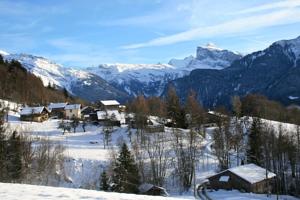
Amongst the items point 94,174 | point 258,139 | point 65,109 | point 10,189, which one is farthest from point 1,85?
point 10,189

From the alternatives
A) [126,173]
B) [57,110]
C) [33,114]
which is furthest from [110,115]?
[126,173]

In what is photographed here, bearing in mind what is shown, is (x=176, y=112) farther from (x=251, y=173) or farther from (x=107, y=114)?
(x=251, y=173)

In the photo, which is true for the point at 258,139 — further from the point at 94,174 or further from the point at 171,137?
the point at 94,174

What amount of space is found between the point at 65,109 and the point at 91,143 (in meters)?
39.4

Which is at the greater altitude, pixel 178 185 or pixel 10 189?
pixel 10 189

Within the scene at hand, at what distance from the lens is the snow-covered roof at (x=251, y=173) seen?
225ft

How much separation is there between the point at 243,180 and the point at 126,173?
21466 millimetres

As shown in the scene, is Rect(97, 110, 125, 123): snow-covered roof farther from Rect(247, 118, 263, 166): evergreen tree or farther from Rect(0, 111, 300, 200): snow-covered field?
Rect(247, 118, 263, 166): evergreen tree

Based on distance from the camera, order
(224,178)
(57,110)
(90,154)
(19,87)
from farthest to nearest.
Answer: (19,87) → (57,110) → (90,154) → (224,178)

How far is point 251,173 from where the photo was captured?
2778 inches

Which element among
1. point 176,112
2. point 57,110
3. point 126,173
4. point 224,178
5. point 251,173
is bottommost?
point 224,178

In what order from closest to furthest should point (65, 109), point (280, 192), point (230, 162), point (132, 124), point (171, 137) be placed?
point (280, 192) < point (230, 162) < point (171, 137) < point (132, 124) < point (65, 109)

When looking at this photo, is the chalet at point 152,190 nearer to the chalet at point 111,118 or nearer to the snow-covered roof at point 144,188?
the snow-covered roof at point 144,188

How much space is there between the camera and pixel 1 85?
127062 mm
